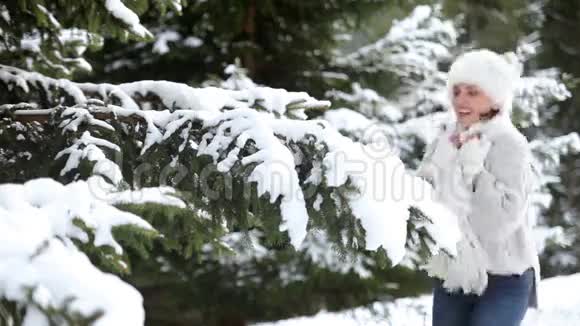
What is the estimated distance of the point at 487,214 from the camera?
2.91 m

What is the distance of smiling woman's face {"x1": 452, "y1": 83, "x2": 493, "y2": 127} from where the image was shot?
3.11 meters

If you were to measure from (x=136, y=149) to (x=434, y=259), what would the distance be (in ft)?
4.57

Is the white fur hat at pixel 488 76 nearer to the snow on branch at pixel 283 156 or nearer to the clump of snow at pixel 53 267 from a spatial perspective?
the snow on branch at pixel 283 156

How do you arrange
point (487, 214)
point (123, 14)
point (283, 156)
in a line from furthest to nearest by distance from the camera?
1. point (487, 214)
2. point (123, 14)
3. point (283, 156)

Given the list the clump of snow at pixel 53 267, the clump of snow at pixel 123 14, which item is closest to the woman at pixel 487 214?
the clump of snow at pixel 123 14

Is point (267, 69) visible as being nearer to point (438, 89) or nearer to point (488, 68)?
point (438, 89)

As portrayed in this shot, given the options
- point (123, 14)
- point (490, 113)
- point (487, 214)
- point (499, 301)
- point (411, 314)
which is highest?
point (123, 14)

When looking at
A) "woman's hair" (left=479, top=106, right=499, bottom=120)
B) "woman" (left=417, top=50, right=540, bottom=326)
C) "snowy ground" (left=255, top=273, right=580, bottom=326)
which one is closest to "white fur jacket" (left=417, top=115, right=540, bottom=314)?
"woman" (left=417, top=50, right=540, bottom=326)

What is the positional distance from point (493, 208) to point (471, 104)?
486mm

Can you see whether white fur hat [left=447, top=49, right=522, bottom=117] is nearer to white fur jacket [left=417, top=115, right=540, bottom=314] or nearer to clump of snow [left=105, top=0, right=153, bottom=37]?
white fur jacket [left=417, top=115, right=540, bottom=314]

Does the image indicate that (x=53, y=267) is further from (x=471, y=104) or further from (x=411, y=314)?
(x=411, y=314)

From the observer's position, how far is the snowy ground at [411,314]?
215 inches

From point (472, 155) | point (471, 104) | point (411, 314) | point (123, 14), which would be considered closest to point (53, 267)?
point (123, 14)

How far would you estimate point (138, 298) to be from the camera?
1342mm
